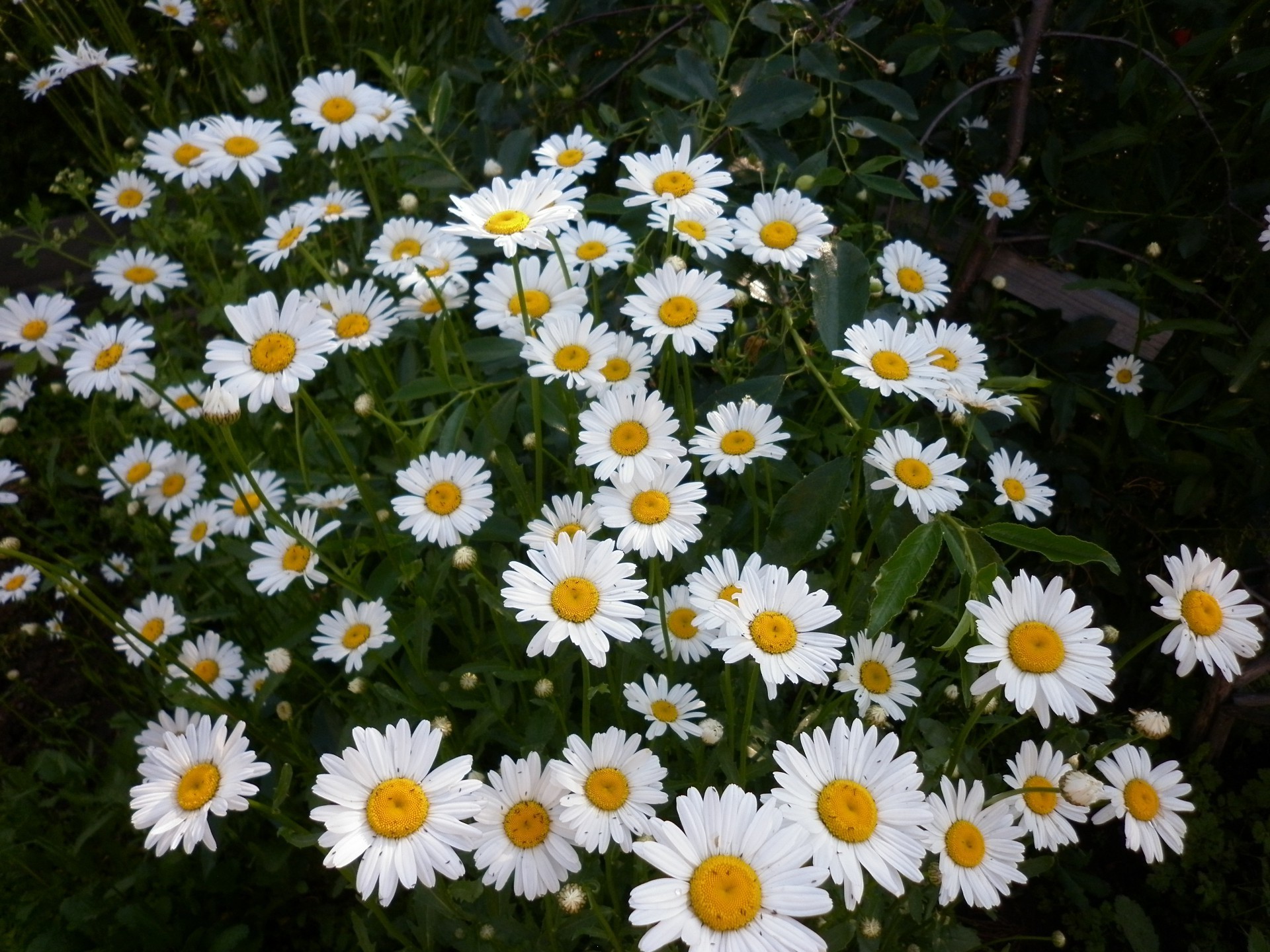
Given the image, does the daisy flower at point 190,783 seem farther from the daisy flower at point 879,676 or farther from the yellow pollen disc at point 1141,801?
the yellow pollen disc at point 1141,801

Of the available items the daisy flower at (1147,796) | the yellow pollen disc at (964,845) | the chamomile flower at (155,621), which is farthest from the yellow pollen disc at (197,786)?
the daisy flower at (1147,796)

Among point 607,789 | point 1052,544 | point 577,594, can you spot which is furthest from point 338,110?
point 1052,544

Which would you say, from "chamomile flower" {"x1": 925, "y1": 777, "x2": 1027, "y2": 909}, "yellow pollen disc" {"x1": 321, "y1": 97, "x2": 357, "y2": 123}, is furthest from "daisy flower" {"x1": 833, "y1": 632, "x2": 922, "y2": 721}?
"yellow pollen disc" {"x1": 321, "y1": 97, "x2": 357, "y2": 123}

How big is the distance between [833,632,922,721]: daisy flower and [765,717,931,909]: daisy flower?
10.3 inches

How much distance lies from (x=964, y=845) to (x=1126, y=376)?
3.87 ft

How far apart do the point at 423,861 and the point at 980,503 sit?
121 cm

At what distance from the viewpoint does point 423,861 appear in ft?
3.08

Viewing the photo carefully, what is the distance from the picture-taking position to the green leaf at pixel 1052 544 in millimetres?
962

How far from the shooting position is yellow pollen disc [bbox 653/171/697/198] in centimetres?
141

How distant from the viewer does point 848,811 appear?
972mm

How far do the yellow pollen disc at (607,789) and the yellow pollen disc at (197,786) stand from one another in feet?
1.46

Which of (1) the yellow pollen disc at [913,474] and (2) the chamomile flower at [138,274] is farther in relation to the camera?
(2) the chamomile flower at [138,274]

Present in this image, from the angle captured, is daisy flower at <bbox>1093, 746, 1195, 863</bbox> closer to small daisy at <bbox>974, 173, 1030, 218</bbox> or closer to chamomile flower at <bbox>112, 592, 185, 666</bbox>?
small daisy at <bbox>974, 173, 1030, 218</bbox>

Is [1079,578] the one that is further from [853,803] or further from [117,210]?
[117,210]
